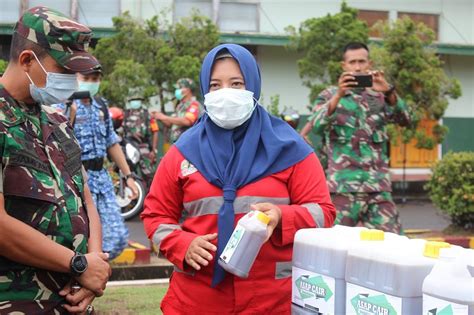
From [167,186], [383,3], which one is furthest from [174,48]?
[167,186]

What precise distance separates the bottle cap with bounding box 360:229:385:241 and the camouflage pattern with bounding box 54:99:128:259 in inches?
140

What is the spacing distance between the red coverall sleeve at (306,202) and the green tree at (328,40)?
→ 12.9m

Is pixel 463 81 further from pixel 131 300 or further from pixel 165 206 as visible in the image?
pixel 165 206

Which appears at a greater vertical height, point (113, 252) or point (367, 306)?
point (367, 306)

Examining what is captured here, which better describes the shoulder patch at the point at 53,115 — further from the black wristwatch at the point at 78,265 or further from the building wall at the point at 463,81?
the building wall at the point at 463,81

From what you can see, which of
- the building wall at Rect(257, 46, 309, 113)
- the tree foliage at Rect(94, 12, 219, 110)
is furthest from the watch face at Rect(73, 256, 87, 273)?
the building wall at Rect(257, 46, 309, 113)

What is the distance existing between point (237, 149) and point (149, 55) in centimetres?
1261

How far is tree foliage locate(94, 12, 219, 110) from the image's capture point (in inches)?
579

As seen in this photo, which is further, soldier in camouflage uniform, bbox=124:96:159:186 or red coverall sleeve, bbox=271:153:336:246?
soldier in camouflage uniform, bbox=124:96:159:186

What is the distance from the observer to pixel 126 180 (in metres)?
6.51

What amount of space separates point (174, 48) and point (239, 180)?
12884mm

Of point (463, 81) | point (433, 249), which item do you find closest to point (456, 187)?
point (433, 249)

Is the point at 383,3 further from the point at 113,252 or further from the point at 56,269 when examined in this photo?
the point at 56,269

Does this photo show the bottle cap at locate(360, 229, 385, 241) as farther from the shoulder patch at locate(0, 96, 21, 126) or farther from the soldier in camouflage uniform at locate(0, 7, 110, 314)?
the shoulder patch at locate(0, 96, 21, 126)
